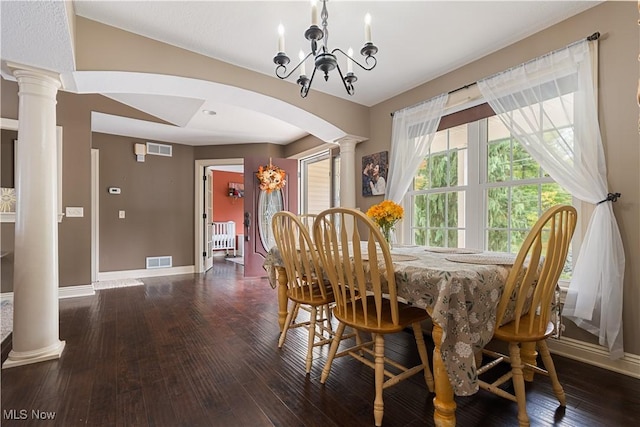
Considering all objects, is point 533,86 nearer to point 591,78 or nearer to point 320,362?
point 591,78

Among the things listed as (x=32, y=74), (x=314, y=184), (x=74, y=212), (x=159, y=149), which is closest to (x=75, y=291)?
(x=74, y=212)

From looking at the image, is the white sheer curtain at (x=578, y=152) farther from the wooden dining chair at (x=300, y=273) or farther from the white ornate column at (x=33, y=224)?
the white ornate column at (x=33, y=224)

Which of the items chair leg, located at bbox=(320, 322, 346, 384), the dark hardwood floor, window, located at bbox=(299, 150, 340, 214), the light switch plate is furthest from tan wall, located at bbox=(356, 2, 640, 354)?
the light switch plate

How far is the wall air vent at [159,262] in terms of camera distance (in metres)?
5.09

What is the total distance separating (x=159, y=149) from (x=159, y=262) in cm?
197

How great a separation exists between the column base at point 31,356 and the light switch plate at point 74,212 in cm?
209

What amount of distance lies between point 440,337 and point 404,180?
79.9 inches

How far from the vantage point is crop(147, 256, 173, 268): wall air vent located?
201 inches

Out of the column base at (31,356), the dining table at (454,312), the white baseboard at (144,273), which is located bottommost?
the white baseboard at (144,273)

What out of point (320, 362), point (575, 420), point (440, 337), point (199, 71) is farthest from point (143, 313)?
point (575, 420)

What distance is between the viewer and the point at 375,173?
3508 millimetres

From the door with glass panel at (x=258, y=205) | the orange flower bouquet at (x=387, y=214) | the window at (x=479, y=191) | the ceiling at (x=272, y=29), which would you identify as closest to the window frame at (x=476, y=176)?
the window at (x=479, y=191)

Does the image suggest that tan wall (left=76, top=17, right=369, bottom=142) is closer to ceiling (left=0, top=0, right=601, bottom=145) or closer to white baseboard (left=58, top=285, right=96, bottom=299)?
ceiling (left=0, top=0, right=601, bottom=145)

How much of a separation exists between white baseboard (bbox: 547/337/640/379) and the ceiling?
7.41 ft
